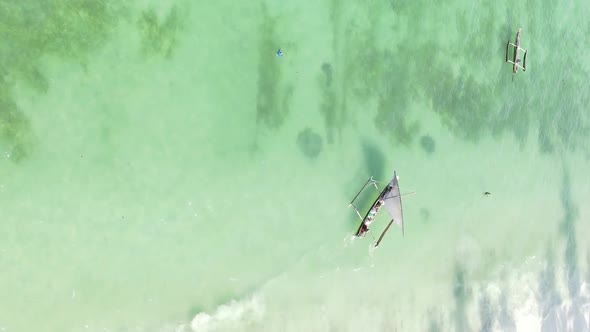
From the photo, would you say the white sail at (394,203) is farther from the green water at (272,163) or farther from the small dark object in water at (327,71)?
the small dark object in water at (327,71)

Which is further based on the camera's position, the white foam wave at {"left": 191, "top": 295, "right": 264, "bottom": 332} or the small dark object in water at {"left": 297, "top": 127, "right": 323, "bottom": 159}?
the small dark object in water at {"left": 297, "top": 127, "right": 323, "bottom": 159}

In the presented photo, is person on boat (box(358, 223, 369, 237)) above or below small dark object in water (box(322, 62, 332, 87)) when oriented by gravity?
below

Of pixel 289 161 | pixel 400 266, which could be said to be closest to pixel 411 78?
pixel 289 161

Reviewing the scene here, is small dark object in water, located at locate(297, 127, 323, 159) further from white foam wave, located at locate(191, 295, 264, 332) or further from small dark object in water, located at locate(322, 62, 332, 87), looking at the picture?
white foam wave, located at locate(191, 295, 264, 332)

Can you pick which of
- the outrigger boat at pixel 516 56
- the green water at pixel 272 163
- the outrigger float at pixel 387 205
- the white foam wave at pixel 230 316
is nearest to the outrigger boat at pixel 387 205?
the outrigger float at pixel 387 205

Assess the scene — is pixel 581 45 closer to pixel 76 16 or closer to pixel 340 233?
pixel 340 233

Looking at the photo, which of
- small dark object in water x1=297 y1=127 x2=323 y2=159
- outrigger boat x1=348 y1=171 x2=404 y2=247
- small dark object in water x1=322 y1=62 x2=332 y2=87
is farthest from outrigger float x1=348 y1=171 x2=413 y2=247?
small dark object in water x1=322 y1=62 x2=332 y2=87

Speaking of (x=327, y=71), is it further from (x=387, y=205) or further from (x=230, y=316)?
(x=230, y=316)
